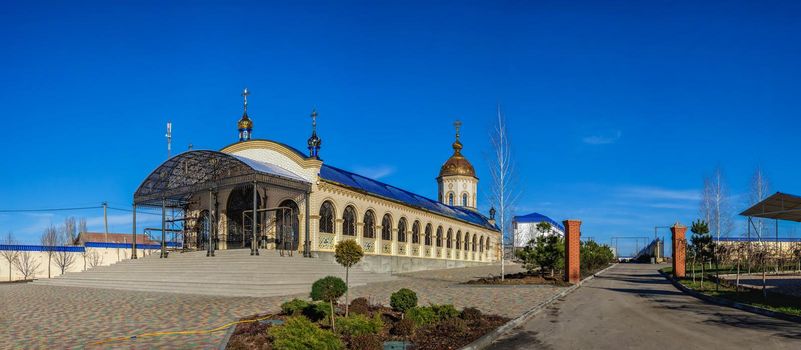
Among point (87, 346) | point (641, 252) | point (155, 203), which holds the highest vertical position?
point (155, 203)

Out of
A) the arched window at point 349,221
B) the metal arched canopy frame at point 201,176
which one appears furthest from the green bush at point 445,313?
the arched window at point 349,221

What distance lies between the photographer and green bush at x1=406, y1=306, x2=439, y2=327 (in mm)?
10664

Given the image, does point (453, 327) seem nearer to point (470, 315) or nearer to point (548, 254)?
point (470, 315)

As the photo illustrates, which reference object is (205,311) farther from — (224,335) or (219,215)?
(219,215)

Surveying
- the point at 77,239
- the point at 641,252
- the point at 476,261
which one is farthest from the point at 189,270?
the point at 641,252

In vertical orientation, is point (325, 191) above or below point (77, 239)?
above

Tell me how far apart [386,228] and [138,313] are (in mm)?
23604

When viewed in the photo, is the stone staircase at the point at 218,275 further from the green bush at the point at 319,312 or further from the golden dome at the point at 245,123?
the golden dome at the point at 245,123

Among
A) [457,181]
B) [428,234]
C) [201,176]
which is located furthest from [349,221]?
[457,181]

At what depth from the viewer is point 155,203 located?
30.9 m

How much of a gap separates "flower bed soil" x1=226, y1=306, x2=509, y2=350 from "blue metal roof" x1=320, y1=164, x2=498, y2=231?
19.1 meters

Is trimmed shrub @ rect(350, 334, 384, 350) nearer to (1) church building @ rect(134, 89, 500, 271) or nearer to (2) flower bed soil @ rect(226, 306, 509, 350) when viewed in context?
(2) flower bed soil @ rect(226, 306, 509, 350)

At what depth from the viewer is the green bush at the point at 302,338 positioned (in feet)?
25.3

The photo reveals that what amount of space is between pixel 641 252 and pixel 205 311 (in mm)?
79422
